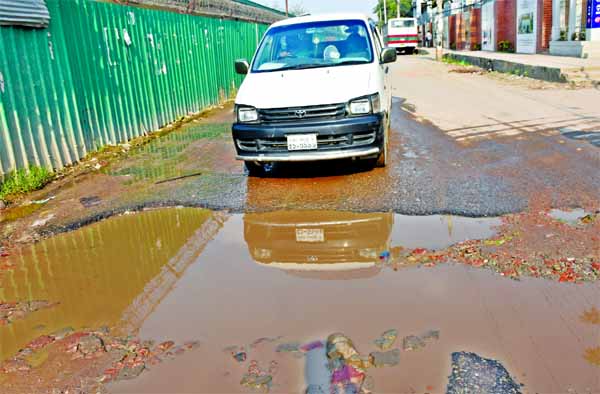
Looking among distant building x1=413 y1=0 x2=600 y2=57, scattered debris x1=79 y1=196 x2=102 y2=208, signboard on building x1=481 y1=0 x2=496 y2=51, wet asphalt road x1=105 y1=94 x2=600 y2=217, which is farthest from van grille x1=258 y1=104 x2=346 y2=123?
signboard on building x1=481 y1=0 x2=496 y2=51

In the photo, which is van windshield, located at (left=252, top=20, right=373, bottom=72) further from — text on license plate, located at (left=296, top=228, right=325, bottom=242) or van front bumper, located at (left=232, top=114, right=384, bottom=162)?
text on license plate, located at (left=296, top=228, right=325, bottom=242)

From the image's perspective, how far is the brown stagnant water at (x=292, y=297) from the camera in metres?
2.75

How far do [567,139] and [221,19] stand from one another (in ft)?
36.2

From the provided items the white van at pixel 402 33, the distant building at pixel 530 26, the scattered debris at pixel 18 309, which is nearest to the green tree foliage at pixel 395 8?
the white van at pixel 402 33

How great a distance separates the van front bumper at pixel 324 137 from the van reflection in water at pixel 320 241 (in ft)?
3.36

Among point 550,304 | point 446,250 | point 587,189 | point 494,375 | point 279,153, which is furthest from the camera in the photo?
point 279,153

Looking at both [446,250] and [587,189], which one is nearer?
[446,250]

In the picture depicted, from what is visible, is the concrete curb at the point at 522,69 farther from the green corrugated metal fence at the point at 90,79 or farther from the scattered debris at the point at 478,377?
the scattered debris at the point at 478,377

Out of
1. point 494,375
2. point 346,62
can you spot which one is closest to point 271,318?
point 494,375

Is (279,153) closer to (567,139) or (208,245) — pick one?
(208,245)

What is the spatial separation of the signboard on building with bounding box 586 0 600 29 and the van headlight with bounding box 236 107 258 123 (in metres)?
16.5

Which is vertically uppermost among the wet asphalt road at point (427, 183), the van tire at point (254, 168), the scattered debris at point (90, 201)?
the van tire at point (254, 168)

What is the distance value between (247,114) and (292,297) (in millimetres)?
3083

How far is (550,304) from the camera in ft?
10.6
